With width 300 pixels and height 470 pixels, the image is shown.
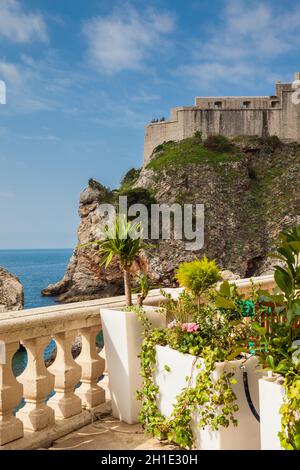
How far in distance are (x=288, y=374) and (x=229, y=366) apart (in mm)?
621

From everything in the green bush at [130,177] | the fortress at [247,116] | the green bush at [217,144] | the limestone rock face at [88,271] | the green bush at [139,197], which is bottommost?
the limestone rock face at [88,271]

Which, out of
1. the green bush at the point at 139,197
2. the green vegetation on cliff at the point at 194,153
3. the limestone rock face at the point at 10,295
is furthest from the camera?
the green vegetation on cliff at the point at 194,153

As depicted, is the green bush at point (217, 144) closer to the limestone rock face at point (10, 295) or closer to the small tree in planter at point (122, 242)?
the limestone rock face at point (10, 295)

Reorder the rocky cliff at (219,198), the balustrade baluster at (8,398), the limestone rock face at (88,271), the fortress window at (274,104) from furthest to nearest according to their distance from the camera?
1. the fortress window at (274,104)
2. the limestone rock face at (88,271)
3. the rocky cliff at (219,198)
4. the balustrade baluster at (8,398)

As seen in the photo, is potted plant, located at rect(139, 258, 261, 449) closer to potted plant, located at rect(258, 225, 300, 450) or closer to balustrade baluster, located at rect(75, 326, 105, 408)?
potted plant, located at rect(258, 225, 300, 450)

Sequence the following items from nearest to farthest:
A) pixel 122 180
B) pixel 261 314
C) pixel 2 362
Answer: pixel 2 362, pixel 261 314, pixel 122 180

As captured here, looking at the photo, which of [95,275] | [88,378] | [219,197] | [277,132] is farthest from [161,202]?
[88,378]

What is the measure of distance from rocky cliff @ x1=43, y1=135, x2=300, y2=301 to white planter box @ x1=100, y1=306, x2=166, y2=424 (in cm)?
4441

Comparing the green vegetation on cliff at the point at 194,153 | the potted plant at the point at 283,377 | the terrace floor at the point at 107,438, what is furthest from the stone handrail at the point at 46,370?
the green vegetation on cliff at the point at 194,153

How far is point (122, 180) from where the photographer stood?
212ft

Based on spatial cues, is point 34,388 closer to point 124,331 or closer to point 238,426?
point 124,331

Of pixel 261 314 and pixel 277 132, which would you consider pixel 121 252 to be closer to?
pixel 261 314

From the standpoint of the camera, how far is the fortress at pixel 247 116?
5559 cm

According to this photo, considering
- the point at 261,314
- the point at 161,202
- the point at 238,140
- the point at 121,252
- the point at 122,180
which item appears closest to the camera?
the point at 261,314
